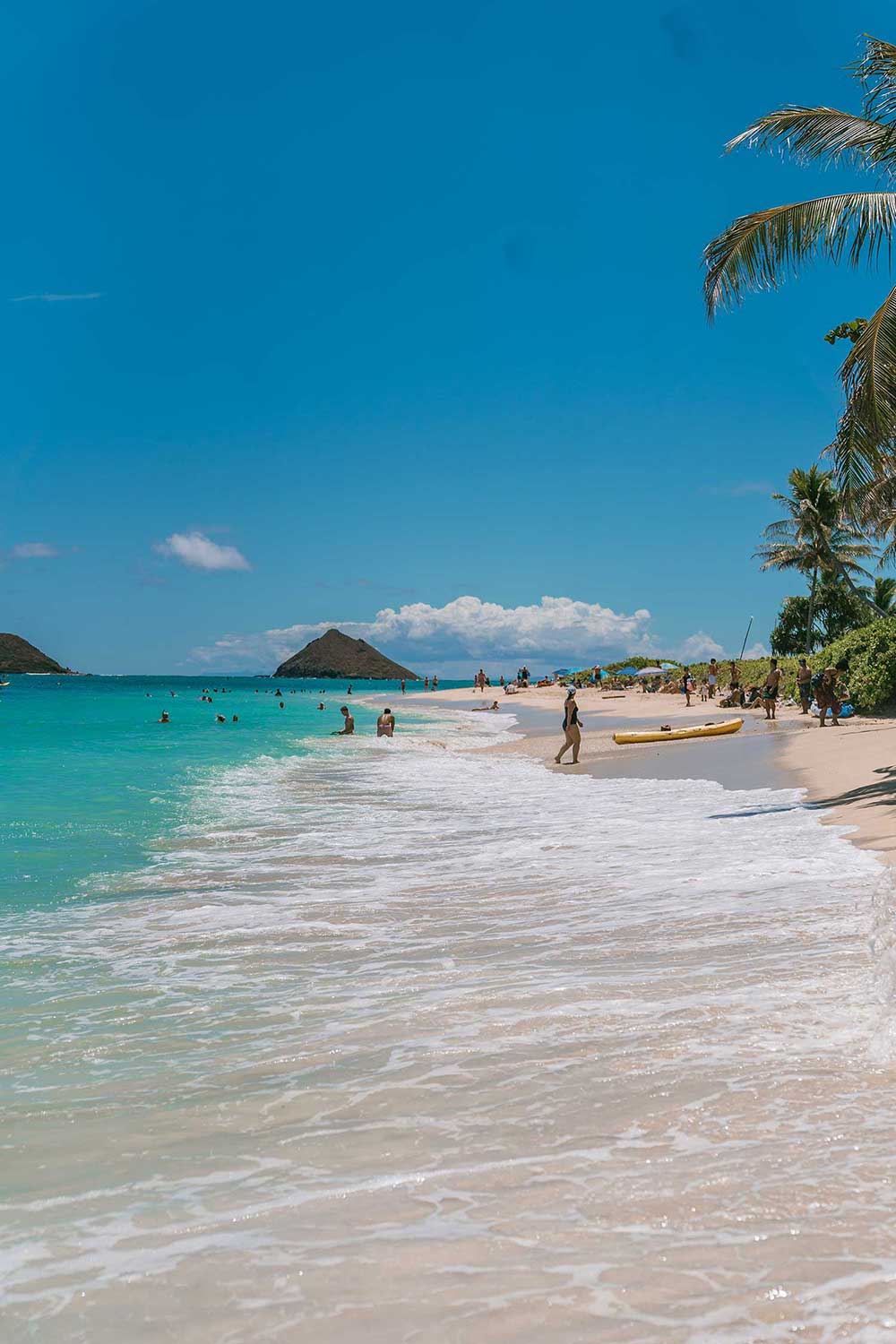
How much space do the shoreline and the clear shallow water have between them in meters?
3.95

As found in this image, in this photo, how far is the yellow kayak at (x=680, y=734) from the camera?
2806cm

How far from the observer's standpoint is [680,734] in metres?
28.3

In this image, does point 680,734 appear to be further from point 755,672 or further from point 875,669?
point 755,672

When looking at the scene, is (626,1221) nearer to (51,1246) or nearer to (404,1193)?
(404,1193)

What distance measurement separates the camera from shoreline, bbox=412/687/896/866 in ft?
39.2

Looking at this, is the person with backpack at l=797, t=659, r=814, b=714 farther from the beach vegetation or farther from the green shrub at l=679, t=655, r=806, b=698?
the beach vegetation

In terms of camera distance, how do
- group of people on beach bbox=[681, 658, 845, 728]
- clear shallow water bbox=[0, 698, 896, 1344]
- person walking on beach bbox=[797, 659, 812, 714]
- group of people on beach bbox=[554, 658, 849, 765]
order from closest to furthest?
clear shallow water bbox=[0, 698, 896, 1344] → group of people on beach bbox=[554, 658, 849, 765] → group of people on beach bbox=[681, 658, 845, 728] → person walking on beach bbox=[797, 659, 812, 714]

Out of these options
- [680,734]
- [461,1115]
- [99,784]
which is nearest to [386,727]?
[680,734]

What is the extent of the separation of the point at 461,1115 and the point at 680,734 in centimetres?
2560

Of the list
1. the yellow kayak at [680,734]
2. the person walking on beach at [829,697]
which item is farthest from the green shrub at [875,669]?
the yellow kayak at [680,734]

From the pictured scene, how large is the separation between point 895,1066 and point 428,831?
9054 millimetres

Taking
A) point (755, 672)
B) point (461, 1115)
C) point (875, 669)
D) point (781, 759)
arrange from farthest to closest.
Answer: point (755, 672) < point (875, 669) < point (781, 759) < point (461, 1115)

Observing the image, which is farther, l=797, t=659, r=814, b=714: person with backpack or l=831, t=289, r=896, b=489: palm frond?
l=797, t=659, r=814, b=714: person with backpack

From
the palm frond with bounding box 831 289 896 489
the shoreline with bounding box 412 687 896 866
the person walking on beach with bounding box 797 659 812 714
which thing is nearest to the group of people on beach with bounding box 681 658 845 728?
the person walking on beach with bounding box 797 659 812 714
